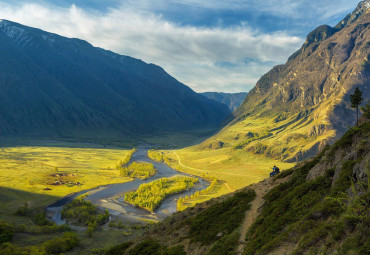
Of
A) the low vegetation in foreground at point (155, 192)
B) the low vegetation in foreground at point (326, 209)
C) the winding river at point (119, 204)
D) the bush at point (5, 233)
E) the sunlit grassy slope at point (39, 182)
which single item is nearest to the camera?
the low vegetation in foreground at point (326, 209)

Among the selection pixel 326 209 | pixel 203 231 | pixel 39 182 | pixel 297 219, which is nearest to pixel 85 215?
pixel 39 182

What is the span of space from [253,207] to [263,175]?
144968 millimetres

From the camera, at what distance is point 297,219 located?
97.8 ft

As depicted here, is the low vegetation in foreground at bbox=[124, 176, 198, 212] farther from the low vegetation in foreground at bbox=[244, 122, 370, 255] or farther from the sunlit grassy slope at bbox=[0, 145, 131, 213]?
the low vegetation in foreground at bbox=[244, 122, 370, 255]

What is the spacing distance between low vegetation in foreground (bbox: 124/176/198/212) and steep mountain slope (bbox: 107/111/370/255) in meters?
72.9

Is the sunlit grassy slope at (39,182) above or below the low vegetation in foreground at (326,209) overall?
below

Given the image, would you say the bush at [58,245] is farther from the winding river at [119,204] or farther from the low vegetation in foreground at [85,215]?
the winding river at [119,204]

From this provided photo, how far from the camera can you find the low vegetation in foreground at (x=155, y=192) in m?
127

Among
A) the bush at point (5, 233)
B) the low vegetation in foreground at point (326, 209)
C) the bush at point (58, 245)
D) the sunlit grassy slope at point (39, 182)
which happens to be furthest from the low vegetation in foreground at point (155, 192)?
the low vegetation in foreground at point (326, 209)

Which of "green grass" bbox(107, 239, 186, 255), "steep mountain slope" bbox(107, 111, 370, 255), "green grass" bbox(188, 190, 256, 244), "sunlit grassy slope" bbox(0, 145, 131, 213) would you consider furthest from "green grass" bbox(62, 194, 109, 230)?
"green grass" bbox(188, 190, 256, 244)

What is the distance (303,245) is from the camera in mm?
23203

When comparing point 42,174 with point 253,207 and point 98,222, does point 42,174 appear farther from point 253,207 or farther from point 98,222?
point 253,207

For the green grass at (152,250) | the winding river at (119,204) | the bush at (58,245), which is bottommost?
the winding river at (119,204)

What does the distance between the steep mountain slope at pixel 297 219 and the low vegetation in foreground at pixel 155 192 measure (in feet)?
239
